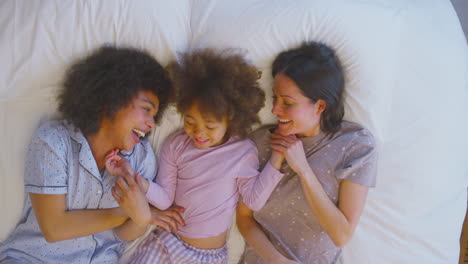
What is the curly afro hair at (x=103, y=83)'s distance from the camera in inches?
44.4

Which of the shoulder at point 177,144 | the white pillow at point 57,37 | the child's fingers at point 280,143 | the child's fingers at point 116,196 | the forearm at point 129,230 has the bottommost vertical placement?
the forearm at point 129,230

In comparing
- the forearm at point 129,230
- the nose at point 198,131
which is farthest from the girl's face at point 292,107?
the forearm at point 129,230

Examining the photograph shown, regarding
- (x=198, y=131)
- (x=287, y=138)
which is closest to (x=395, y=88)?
(x=287, y=138)

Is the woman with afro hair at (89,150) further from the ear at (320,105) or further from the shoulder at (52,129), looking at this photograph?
the ear at (320,105)

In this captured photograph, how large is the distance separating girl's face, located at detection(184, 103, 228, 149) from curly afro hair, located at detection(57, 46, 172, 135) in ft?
0.50

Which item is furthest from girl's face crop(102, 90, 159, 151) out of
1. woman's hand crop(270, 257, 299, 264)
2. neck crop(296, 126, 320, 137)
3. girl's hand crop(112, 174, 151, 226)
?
woman's hand crop(270, 257, 299, 264)

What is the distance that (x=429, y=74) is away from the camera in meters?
1.25

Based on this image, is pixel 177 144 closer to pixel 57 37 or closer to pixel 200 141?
pixel 200 141

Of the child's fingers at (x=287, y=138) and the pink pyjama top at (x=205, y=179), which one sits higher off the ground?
the child's fingers at (x=287, y=138)

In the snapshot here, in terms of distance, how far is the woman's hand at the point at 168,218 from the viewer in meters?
1.25

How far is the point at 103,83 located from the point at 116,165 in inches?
10.1

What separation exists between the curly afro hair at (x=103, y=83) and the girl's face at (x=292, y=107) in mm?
379

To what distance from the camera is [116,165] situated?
118cm

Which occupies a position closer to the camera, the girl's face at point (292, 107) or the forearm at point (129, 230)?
the girl's face at point (292, 107)
